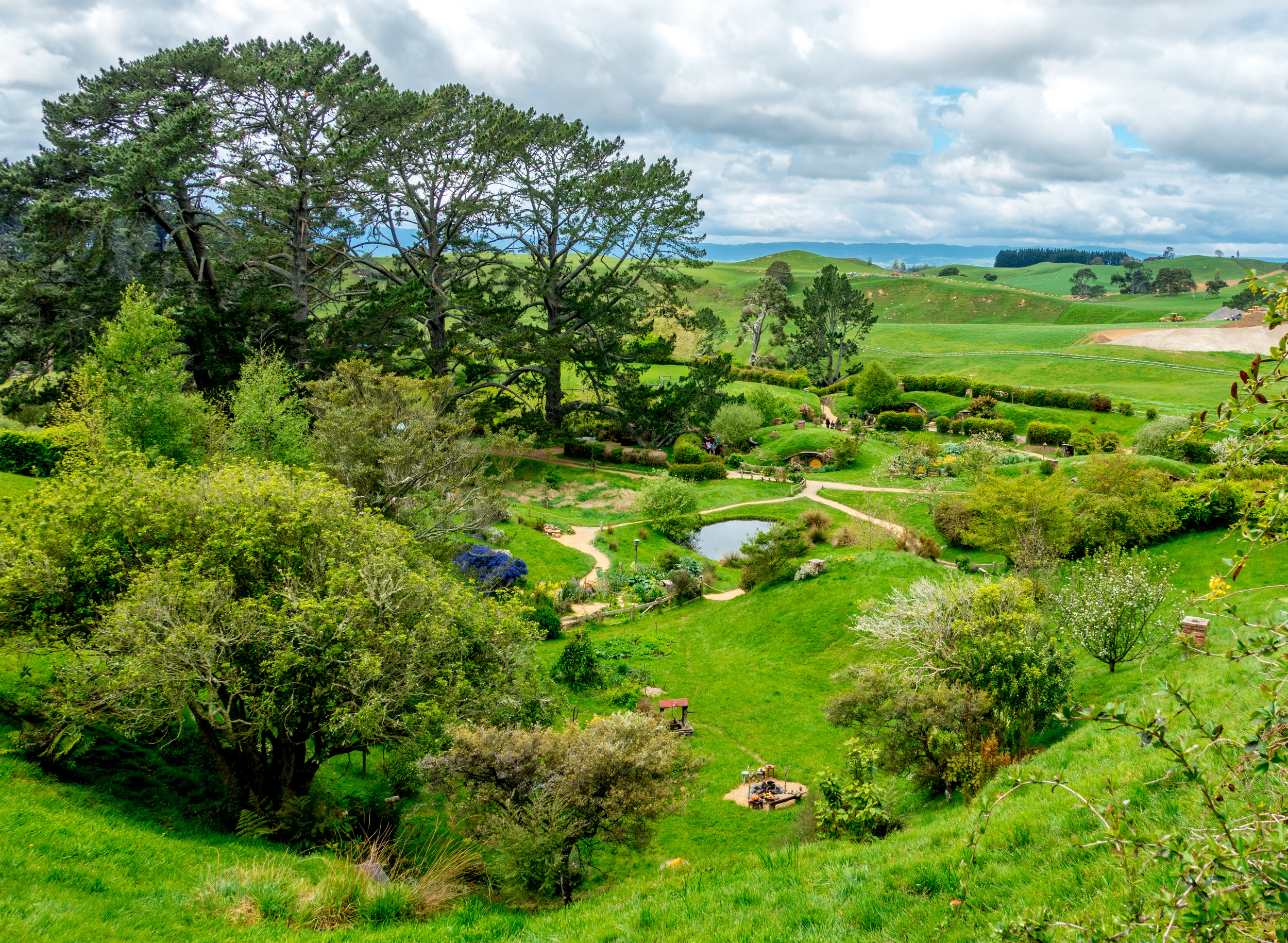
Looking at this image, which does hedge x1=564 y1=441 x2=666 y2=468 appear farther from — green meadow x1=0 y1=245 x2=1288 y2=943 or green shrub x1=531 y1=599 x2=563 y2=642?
green shrub x1=531 y1=599 x2=563 y2=642

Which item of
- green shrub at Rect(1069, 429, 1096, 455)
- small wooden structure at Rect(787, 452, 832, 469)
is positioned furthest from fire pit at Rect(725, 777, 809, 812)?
green shrub at Rect(1069, 429, 1096, 455)

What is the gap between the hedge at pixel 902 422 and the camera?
60.8 meters

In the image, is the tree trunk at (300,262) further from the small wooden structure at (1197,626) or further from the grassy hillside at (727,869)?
the small wooden structure at (1197,626)

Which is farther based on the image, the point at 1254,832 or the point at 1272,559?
the point at 1272,559

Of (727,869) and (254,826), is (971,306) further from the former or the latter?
(254,826)

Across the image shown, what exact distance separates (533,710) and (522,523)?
2247cm

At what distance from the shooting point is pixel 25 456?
2870 centimetres

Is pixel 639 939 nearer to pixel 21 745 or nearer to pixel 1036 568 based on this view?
pixel 21 745

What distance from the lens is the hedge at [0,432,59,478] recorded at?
28453mm

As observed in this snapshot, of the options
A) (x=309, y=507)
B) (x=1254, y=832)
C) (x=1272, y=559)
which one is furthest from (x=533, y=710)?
(x=1272, y=559)

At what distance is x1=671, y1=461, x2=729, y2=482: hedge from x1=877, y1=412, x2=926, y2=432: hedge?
2099 centimetres

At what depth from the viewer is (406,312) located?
40.8 meters

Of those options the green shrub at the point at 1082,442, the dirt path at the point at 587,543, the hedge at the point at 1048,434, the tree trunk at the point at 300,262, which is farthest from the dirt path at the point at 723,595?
the hedge at the point at 1048,434

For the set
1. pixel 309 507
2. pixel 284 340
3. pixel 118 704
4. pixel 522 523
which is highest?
pixel 284 340
